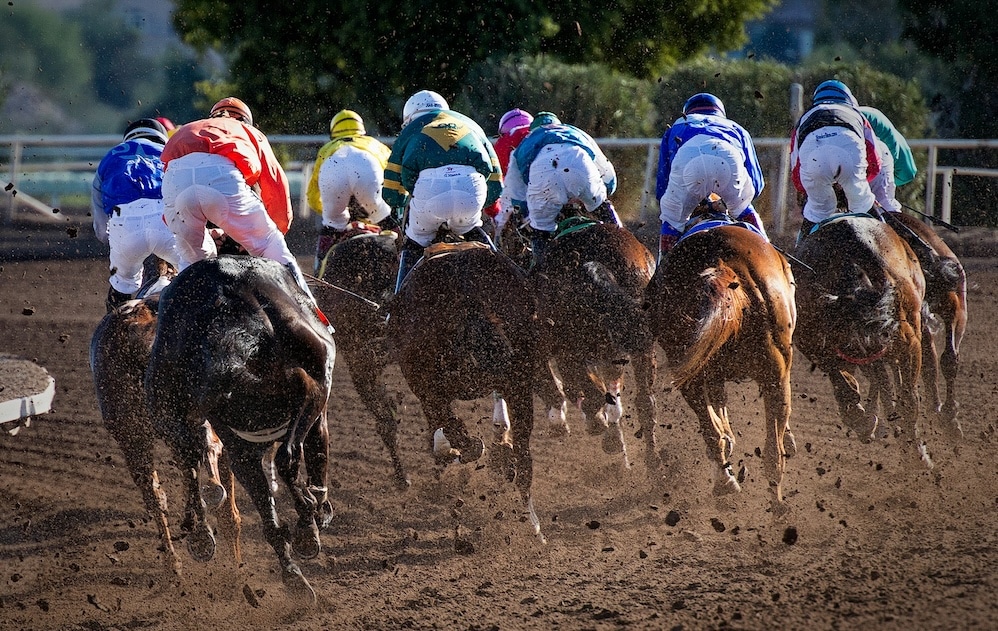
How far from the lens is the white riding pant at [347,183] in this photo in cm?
638

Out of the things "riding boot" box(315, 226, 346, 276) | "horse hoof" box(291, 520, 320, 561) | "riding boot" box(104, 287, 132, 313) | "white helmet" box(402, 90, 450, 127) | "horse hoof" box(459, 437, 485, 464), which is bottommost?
"horse hoof" box(459, 437, 485, 464)

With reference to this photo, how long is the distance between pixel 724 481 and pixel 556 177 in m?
1.73

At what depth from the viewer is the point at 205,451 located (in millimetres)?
4449

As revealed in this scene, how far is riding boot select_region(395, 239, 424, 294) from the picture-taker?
212 inches

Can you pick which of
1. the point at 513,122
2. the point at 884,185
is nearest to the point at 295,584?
the point at 884,185

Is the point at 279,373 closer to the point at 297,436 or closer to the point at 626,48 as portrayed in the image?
the point at 297,436

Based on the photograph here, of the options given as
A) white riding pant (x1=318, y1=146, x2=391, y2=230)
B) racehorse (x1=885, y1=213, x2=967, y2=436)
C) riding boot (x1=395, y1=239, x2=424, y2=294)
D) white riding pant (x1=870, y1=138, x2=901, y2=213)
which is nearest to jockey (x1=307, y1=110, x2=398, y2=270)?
white riding pant (x1=318, y1=146, x2=391, y2=230)

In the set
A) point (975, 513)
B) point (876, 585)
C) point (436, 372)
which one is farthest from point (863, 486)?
point (436, 372)

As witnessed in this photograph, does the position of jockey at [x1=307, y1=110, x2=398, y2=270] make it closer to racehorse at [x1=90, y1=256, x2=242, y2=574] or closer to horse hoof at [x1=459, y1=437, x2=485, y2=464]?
racehorse at [x1=90, y1=256, x2=242, y2=574]

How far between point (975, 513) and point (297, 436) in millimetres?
2744

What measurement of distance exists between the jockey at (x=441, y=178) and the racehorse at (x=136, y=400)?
1.12 meters

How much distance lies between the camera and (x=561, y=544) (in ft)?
16.0

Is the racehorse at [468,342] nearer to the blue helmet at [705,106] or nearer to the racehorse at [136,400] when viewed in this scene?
the racehorse at [136,400]

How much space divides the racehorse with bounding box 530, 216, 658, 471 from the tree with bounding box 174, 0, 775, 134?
824cm
